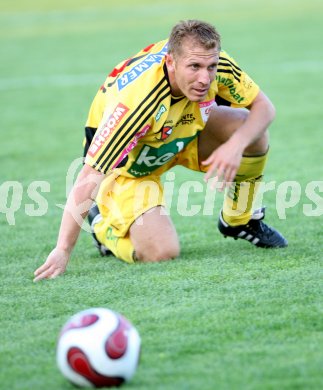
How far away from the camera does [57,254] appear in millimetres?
4906

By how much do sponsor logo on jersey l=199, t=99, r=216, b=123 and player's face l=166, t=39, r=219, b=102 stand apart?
1.21 ft

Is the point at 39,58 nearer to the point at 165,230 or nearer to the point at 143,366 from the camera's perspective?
the point at 165,230

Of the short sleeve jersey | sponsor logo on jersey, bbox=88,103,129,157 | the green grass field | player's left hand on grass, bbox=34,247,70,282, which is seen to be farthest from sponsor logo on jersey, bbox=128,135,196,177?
player's left hand on grass, bbox=34,247,70,282

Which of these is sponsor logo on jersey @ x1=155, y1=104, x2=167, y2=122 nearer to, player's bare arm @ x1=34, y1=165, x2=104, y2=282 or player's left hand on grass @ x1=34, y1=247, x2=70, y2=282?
player's bare arm @ x1=34, y1=165, x2=104, y2=282

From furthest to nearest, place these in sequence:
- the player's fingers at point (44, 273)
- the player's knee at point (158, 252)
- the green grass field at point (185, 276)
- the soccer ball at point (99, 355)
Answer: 1. the player's knee at point (158, 252)
2. the player's fingers at point (44, 273)
3. the green grass field at point (185, 276)
4. the soccer ball at point (99, 355)

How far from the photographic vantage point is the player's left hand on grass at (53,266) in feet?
16.1

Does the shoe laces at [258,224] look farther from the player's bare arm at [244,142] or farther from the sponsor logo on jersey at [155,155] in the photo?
the sponsor logo on jersey at [155,155]

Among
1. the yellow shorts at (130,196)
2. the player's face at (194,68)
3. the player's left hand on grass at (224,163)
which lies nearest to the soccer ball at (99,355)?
the player's left hand on grass at (224,163)

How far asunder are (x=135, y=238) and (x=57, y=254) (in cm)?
70

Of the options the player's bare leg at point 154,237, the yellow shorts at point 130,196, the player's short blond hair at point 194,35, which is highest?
the player's short blond hair at point 194,35

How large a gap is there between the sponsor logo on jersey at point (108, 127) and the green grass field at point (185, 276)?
711mm

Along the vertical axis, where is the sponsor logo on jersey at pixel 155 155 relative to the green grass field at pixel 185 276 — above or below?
above

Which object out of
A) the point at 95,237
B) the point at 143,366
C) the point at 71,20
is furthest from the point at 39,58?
the point at 143,366

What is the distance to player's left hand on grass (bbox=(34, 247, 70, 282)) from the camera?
16.1ft
